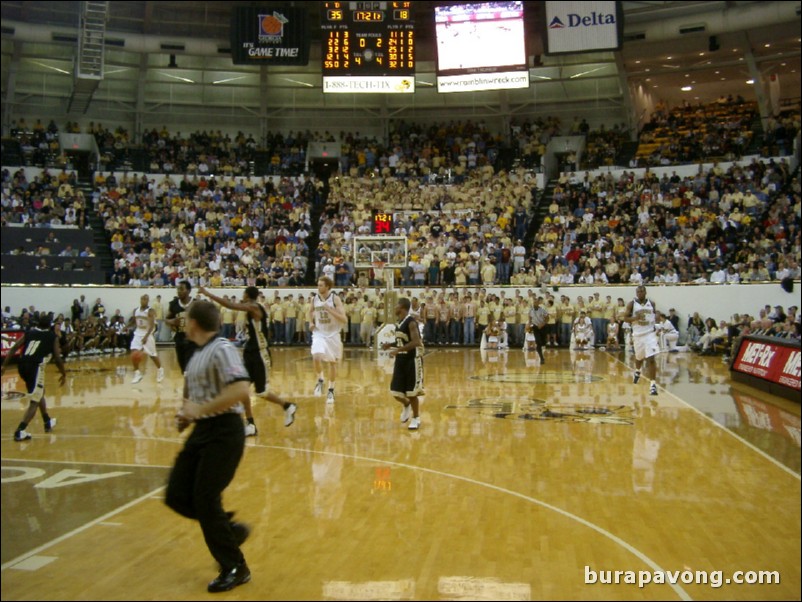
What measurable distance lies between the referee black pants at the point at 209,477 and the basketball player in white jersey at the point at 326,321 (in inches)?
256

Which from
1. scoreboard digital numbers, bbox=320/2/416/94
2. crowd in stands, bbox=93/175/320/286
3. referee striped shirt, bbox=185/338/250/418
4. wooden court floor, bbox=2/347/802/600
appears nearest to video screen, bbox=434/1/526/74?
scoreboard digital numbers, bbox=320/2/416/94

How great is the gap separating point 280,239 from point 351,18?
936cm

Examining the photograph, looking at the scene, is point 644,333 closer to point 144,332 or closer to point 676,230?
point 144,332

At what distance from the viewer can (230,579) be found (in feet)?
16.2

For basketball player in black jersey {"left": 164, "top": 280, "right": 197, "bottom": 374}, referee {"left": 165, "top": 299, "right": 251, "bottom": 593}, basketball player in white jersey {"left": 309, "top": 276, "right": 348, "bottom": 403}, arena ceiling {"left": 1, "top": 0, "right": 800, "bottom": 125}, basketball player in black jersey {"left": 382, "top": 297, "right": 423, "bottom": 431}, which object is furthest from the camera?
arena ceiling {"left": 1, "top": 0, "right": 800, "bottom": 125}

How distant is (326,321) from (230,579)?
7.40 m

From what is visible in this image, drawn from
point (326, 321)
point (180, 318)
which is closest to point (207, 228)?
point (180, 318)

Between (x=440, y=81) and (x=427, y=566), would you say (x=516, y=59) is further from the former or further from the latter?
(x=427, y=566)

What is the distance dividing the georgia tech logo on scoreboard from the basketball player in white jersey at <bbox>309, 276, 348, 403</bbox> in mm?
22891

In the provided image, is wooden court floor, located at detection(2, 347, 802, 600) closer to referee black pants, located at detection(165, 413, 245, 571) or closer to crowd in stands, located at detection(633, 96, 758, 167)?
referee black pants, located at detection(165, 413, 245, 571)

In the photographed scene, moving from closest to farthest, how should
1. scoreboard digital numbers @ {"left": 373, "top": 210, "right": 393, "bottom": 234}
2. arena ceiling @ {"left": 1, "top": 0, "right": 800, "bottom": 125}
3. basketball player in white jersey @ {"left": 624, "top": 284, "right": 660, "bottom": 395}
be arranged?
basketball player in white jersey @ {"left": 624, "top": 284, "right": 660, "bottom": 395}
scoreboard digital numbers @ {"left": 373, "top": 210, "right": 393, "bottom": 234}
arena ceiling @ {"left": 1, "top": 0, "right": 800, "bottom": 125}

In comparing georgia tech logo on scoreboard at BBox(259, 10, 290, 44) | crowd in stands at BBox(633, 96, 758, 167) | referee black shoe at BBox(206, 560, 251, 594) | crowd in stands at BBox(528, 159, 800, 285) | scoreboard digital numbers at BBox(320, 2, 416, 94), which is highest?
georgia tech logo on scoreboard at BBox(259, 10, 290, 44)

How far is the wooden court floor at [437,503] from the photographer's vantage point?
4.94 metres

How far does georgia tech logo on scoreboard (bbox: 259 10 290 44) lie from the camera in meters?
32.0
